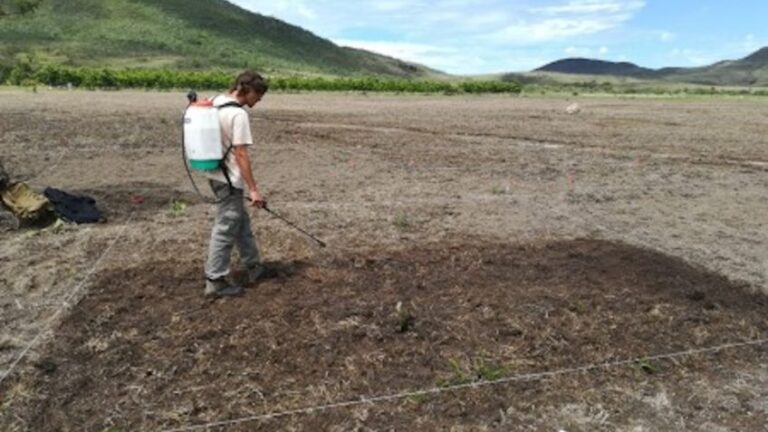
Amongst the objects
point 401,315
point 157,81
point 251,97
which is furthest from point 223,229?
point 157,81

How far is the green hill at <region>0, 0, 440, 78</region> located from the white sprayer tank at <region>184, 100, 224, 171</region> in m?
113

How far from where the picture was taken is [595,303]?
262 inches

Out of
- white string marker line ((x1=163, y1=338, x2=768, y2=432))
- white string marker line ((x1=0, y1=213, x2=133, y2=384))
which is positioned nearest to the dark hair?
white string marker line ((x1=0, y1=213, x2=133, y2=384))

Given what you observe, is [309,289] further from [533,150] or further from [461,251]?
[533,150]

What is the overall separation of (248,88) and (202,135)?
0.59 metres

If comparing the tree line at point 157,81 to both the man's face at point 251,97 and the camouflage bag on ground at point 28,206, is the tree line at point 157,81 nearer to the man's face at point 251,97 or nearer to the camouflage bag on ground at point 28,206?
the camouflage bag on ground at point 28,206

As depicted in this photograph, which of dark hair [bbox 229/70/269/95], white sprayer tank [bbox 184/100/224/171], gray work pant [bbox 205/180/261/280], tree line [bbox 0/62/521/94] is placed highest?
dark hair [bbox 229/70/269/95]

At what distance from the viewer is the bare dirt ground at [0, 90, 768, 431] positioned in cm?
502

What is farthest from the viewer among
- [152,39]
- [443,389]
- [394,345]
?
[152,39]

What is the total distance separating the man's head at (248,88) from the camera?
6.22m

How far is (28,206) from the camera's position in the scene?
357 inches

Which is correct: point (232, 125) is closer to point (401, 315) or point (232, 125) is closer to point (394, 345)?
point (401, 315)

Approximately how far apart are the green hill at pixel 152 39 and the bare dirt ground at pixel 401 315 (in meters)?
110

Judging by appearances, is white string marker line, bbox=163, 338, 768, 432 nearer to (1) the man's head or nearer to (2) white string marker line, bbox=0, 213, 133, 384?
(2) white string marker line, bbox=0, 213, 133, 384
